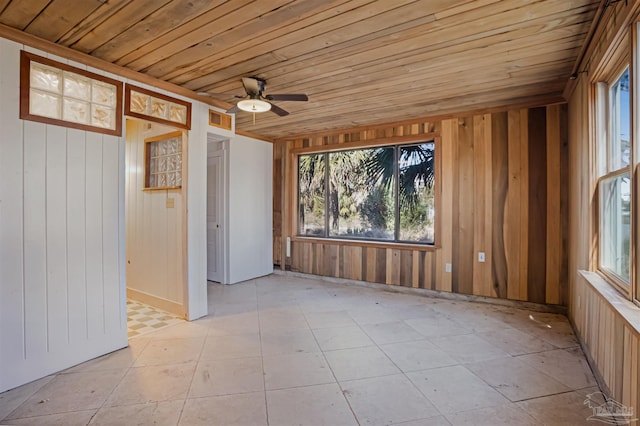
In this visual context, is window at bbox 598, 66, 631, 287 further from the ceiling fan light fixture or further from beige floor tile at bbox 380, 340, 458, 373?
the ceiling fan light fixture

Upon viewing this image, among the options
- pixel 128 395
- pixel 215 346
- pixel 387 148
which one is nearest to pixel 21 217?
pixel 128 395

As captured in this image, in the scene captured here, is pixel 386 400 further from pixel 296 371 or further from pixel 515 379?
pixel 515 379

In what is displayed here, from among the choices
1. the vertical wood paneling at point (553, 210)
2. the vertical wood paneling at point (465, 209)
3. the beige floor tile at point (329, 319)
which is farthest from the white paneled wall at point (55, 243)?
the vertical wood paneling at point (553, 210)

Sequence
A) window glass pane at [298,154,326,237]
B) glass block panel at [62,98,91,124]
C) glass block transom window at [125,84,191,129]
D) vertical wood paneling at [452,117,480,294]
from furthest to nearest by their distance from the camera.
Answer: window glass pane at [298,154,326,237] < vertical wood paneling at [452,117,480,294] < glass block transom window at [125,84,191,129] < glass block panel at [62,98,91,124]

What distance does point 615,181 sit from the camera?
7.30ft

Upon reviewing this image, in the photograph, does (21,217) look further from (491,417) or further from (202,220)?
(491,417)

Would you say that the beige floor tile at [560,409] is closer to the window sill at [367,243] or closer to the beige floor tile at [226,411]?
the beige floor tile at [226,411]

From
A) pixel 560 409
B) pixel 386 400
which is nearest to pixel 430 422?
pixel 386 400

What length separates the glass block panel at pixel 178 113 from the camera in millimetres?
3192

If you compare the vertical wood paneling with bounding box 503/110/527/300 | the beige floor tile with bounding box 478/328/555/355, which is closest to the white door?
the beige floor tile with bounding box 478/328/555/355

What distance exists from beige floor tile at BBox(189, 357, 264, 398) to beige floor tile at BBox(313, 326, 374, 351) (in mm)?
624

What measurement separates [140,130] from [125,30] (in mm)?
2081

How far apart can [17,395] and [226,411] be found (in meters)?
1.39

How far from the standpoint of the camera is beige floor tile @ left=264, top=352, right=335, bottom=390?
2.23 meters
